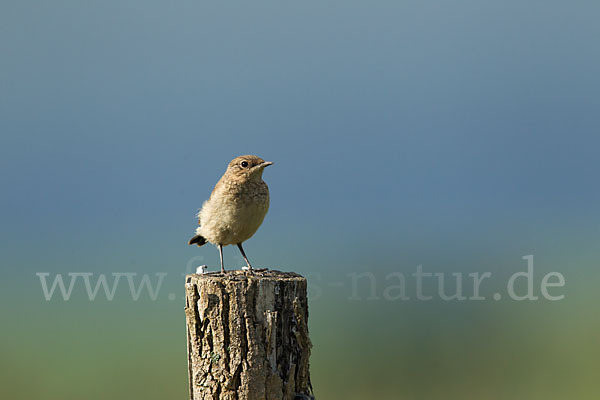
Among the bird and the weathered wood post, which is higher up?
the bird

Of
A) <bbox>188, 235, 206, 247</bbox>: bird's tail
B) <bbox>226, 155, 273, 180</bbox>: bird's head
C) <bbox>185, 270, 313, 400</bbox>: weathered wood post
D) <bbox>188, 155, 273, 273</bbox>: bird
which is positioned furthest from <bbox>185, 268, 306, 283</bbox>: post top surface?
<bbox>188, 235, 206, 247</bbox>: bird's tail

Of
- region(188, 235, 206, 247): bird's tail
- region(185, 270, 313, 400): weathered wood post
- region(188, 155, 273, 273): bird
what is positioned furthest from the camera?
region(188, 235, 206, 247): bird's tail

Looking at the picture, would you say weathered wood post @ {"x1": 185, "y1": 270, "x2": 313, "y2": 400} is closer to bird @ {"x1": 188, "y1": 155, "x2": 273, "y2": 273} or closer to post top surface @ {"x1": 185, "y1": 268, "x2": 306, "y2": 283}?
post top surface @ {"x1": 185, "y1": 268, "x2": 306, "y2": 283}

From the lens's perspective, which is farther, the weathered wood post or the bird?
the bird

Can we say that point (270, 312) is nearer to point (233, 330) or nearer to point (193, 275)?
point (233, 330)

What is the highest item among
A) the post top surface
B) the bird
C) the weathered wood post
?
the bird

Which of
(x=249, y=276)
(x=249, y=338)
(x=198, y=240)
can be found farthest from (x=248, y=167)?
(x=249, y=338)

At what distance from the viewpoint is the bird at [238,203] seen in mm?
4465

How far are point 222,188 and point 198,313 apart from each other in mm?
1307

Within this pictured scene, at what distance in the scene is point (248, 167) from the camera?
4.48 metres

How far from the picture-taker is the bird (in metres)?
4.46

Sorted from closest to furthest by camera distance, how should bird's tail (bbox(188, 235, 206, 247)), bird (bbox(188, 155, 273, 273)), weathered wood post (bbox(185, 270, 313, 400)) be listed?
weathered wood post (bbox(185, 270, 313, 400))
bird (bbox(188, 155, 273, 273))
bird's tail (bbox(188, 235, 206, 247))

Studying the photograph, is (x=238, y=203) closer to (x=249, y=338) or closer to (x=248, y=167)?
(x=248, y=167)

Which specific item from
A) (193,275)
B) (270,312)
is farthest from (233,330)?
(193,275)
